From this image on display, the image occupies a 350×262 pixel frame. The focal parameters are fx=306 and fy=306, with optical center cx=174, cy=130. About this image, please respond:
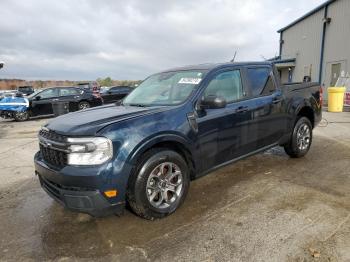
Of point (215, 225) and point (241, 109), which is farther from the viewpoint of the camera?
point (241, 109)

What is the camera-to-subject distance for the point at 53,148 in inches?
129

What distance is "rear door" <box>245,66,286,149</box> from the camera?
4598 mm

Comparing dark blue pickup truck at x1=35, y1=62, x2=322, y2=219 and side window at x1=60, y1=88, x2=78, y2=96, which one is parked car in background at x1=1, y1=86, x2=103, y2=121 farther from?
dark blue pickup truck at x1=35, y1=62, x2=322, y2=219

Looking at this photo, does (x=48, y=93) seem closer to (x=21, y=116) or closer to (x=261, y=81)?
(x=21, y=116)

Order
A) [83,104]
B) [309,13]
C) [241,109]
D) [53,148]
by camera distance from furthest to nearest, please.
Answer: [309,13], [83,104], [241,109], [53,148]

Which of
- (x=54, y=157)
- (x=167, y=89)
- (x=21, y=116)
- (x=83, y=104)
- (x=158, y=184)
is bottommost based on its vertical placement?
(x=21, y=116)

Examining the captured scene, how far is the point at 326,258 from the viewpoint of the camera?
8.82 ft

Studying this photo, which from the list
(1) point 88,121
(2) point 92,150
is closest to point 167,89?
(1) point 88,121

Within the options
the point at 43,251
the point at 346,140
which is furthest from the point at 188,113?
the point at 346,140

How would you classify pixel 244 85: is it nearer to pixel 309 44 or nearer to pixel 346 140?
pixel 346 140

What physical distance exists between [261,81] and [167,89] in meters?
1.59

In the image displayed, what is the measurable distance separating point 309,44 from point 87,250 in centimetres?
2358

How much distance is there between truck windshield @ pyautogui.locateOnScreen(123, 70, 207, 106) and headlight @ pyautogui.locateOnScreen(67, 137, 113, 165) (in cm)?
116

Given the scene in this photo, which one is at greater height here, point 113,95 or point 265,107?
point 265,107
